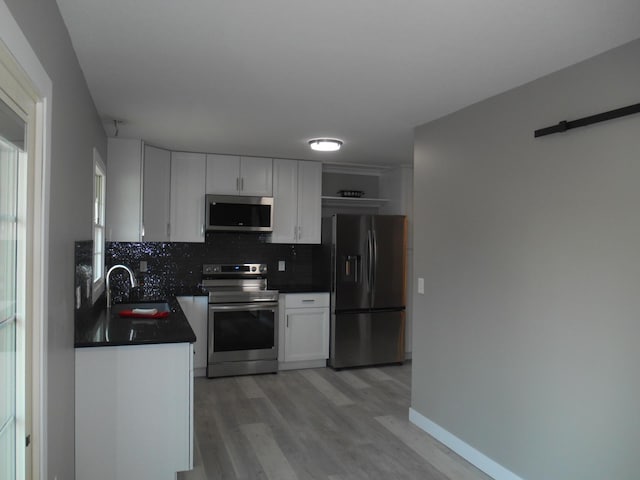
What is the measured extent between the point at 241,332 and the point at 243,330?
3 cm

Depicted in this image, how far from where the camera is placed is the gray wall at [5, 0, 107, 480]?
164cm

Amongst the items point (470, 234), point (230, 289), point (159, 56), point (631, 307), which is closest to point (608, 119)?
point (631, 307)

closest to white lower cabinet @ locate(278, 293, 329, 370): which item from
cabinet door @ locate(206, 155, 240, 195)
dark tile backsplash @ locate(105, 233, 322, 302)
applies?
dark tile backsplash @ locate(105, 233, 322, 302)

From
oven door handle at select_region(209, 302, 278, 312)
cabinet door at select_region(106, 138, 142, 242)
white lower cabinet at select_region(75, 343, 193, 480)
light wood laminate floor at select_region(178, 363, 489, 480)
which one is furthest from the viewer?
oven door handle at select_region(209, 302, 278, 312)

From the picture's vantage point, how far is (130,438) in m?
2.51

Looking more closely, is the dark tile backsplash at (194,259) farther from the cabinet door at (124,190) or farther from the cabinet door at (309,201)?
the cabinet door at (124,190)

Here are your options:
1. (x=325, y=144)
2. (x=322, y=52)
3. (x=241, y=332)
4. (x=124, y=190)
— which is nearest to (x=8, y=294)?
(x=322, y=52)

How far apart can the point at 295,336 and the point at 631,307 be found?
3518 mm

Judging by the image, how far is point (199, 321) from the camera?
477 centimetres

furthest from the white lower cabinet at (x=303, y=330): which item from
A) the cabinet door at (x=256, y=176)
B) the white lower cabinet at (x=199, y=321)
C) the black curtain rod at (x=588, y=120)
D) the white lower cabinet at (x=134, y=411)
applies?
the black curtain rod at (x=588, y=120)

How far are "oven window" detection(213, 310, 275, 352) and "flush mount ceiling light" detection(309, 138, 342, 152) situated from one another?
→ 1.78 m

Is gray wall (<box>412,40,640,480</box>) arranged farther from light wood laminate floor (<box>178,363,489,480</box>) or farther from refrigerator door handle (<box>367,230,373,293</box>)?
refrigerator door handle (<box>367,230,373,293</box>)

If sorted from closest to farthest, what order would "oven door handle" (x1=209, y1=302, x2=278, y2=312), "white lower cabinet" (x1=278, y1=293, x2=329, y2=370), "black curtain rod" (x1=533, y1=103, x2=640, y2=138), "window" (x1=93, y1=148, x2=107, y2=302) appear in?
"black curtain rod" (x1=533, y1=103, x2=640, y2=138), "window" (x1=93, y1=148, x2=107, y2=302), "oven door handle" (x1=209, y1=302, x2=278, y2=312), "white lower cabinet" (x1=278, y1=293, x2=329, y2=370)

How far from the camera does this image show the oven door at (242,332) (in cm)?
475
